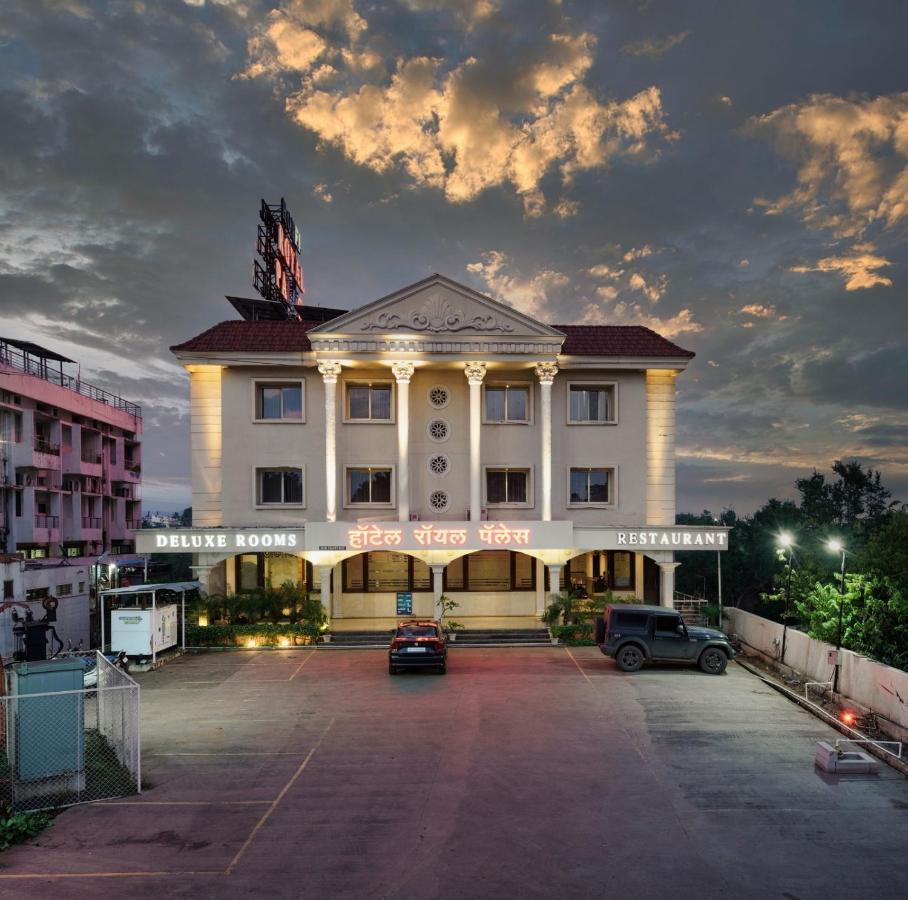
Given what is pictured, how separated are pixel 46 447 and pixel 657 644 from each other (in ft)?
149

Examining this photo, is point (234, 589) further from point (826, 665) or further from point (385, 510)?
point (826, 665)

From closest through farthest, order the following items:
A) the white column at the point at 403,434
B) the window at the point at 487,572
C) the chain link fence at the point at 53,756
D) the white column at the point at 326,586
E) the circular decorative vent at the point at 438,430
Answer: the chain link fence at the point at 53,756 → the white column at the point at 326,586 → the white column at the point at 403,434 → the circular decorative vent at the point at 438,430 → the window at the point at 487,572

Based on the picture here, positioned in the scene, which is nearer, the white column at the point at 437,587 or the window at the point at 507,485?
the white column at the point at 437,587

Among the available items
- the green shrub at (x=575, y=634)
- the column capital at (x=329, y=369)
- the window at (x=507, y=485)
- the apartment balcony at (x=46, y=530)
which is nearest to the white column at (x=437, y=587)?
the green shrub at (x=575, y=634)

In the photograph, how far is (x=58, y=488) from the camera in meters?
50.5

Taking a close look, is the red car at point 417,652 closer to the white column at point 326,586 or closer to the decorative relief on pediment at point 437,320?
the white column at point 326,586

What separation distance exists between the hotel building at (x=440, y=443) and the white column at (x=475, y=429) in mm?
109

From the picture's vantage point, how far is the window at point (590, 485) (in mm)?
33375

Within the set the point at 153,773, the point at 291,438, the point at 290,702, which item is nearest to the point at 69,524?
the point at 291,438

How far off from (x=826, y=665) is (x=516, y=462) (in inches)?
622

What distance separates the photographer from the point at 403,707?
19672mm

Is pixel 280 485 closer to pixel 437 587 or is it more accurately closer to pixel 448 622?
pixel 437 587

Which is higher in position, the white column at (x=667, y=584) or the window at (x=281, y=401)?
the window at (x=281, y=401)

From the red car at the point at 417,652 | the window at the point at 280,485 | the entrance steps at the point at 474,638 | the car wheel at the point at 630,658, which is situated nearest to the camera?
the red car at the point at 417,652
